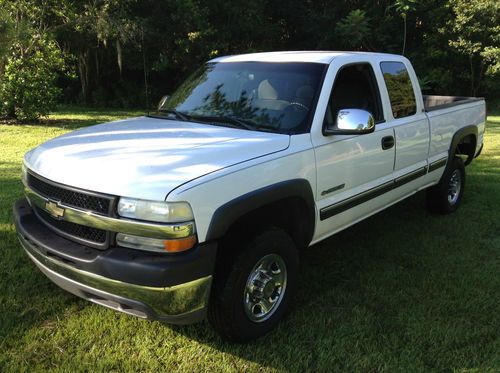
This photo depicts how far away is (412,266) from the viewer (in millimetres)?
4230

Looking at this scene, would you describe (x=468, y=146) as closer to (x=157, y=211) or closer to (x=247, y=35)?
(x=157, y=211)

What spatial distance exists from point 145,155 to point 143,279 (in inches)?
29.9

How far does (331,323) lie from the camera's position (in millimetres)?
3301

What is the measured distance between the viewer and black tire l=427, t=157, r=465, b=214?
5.45 metres

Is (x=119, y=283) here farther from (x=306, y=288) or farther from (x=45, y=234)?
(x=306, y=288)

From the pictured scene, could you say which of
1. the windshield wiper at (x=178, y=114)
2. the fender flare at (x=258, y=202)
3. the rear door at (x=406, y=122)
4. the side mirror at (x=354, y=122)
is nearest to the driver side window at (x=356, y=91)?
the rear door at (x=406, y=122)

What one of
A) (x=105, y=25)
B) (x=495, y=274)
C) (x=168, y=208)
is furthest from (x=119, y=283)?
(x=105, y=25)

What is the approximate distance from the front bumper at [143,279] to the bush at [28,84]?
11777mm

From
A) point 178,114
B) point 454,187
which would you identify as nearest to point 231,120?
point 178,114

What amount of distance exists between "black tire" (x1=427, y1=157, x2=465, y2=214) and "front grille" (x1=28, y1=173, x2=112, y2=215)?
408cm

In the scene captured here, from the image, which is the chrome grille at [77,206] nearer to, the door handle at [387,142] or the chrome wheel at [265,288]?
the chrome wheel at [265,288]

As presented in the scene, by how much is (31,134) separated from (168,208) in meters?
10.4

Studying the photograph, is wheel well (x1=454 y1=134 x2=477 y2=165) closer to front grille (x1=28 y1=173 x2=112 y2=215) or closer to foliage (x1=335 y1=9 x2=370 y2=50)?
front grille (x1=28 y1=173 x2=112 y2=215)

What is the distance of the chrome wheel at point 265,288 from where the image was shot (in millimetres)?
3018
